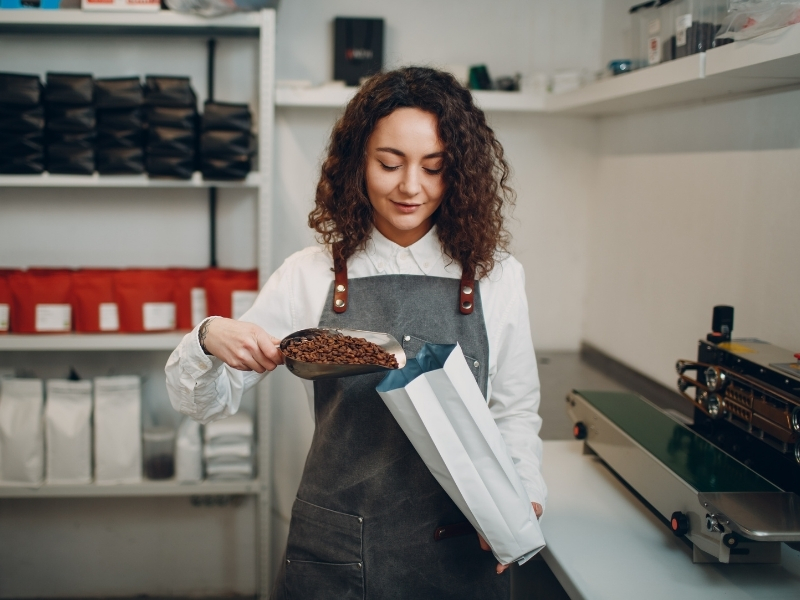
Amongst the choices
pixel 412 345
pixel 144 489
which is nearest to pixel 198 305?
pixel 144 489

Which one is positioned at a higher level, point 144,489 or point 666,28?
point 666,28

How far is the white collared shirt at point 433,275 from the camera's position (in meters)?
1.30

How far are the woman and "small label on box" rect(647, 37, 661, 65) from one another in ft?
1.99

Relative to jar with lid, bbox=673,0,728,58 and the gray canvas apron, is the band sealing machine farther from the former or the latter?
jar with lid, bbox=673,0,728,58

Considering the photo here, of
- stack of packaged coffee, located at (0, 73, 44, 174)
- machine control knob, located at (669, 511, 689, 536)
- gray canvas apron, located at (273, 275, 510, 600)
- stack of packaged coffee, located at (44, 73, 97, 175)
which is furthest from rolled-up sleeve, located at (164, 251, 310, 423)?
stack of packaged coffee, located at (0, 73, 44, 174)

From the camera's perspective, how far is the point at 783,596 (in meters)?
1.10

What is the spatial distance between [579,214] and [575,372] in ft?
2.05

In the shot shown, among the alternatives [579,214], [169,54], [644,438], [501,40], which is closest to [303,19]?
[169,54]

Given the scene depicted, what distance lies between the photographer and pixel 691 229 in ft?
6.33

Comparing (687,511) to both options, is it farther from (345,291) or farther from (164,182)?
(164,182)

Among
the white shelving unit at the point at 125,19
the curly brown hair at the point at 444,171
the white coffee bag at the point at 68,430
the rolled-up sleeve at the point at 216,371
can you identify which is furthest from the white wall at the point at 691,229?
the white coffee bag at the point at 68,430

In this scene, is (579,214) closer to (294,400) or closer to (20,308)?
(294,400)

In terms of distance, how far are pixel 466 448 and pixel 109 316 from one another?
162cm

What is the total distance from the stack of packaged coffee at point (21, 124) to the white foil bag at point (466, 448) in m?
1.63
